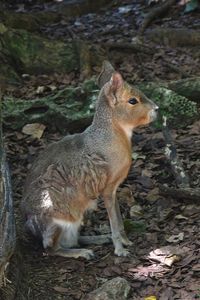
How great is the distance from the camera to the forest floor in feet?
14.6

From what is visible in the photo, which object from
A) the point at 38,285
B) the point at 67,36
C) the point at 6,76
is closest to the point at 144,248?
the point at 38,285

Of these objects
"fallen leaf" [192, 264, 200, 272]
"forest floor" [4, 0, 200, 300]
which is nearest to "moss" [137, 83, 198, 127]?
"forest floor" [4, 0, 200, 300]

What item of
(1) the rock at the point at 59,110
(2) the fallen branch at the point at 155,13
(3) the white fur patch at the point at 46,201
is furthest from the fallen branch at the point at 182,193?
(2) the fallen branch at the point at 155,13

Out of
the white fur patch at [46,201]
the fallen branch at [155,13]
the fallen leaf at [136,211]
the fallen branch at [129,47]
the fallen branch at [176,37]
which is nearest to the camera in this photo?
the white fur patch at [46,201]

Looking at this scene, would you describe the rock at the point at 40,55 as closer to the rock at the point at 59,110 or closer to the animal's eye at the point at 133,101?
the rock at the point at 59,110

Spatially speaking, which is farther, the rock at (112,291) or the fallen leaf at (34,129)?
the fallen leaf at (34,129)

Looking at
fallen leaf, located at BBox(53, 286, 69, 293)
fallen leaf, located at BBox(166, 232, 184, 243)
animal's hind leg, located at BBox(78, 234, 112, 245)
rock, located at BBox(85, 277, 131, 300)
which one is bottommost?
animal's hind leg, located at BBox(78, 234, 112, 245)

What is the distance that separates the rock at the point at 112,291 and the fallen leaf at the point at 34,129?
3.13 meters

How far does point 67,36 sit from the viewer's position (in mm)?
11516

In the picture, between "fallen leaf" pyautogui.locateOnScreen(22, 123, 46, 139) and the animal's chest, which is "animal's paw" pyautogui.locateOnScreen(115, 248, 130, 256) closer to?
the animal's chest

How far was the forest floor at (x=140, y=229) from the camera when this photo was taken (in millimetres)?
4457

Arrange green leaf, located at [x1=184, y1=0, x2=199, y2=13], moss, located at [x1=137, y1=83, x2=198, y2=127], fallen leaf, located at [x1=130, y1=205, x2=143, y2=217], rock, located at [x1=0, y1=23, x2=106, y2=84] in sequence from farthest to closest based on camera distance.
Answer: green leaf, located at [x1=184, y1=0, x2=199, y2=13]
rock, located at [x1=0, y1=23, x2=106, y2=84]
moss, located at [x1=137, y1=83, x2=198, y2=127]
fallen leaf, located at [x1=130, y1=205, x2=143, y2=217]

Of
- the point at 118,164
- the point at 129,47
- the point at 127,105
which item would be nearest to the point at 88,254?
the point at 118,164

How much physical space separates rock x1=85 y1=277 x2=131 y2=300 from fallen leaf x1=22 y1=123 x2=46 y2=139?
3.13 metres
